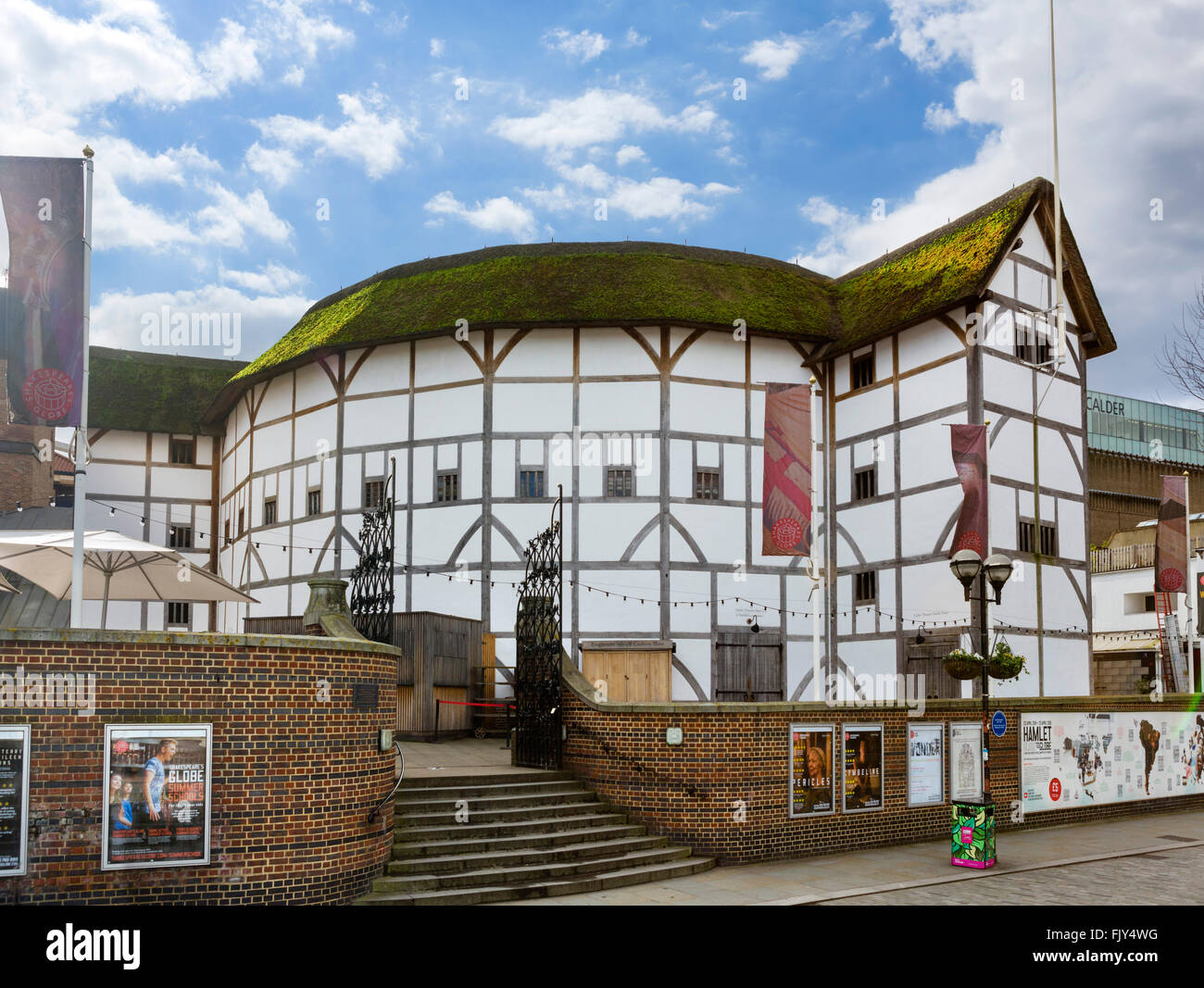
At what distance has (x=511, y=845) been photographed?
12680 millimetres

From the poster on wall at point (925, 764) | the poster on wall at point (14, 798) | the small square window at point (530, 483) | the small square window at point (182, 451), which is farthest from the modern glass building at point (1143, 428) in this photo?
the poster on wall at point (14, 798)

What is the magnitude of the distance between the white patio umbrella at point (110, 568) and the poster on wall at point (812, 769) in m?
7.31

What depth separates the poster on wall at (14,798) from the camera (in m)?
9.24

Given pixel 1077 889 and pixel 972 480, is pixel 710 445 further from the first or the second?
pixel 1077 889

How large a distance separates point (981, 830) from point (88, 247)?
480 inches

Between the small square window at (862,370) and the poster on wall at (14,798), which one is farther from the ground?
the small square window at (862,370)

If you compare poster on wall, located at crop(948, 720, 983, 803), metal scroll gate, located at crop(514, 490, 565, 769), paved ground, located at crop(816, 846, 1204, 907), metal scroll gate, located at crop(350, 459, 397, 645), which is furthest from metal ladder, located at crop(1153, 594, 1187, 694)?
metal scroll gate, located at crop(350, 459, 397, 645)

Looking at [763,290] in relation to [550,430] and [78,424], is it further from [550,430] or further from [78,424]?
[78,424]

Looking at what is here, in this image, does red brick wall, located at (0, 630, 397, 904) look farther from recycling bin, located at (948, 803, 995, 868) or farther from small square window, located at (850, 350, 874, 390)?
small square window, located at (850, 350, 874, 390)

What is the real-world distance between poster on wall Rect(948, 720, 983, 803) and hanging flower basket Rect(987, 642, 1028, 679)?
2.75 m

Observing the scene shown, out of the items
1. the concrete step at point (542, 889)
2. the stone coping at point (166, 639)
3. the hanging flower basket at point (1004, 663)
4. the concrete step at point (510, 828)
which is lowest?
the concrete step at point (542, 889)

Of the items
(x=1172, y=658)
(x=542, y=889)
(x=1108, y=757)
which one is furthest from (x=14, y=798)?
(x=1172, y=658)

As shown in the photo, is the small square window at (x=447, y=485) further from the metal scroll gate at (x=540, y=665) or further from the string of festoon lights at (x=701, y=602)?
the metal scroll gate at (x=540, y=665)
